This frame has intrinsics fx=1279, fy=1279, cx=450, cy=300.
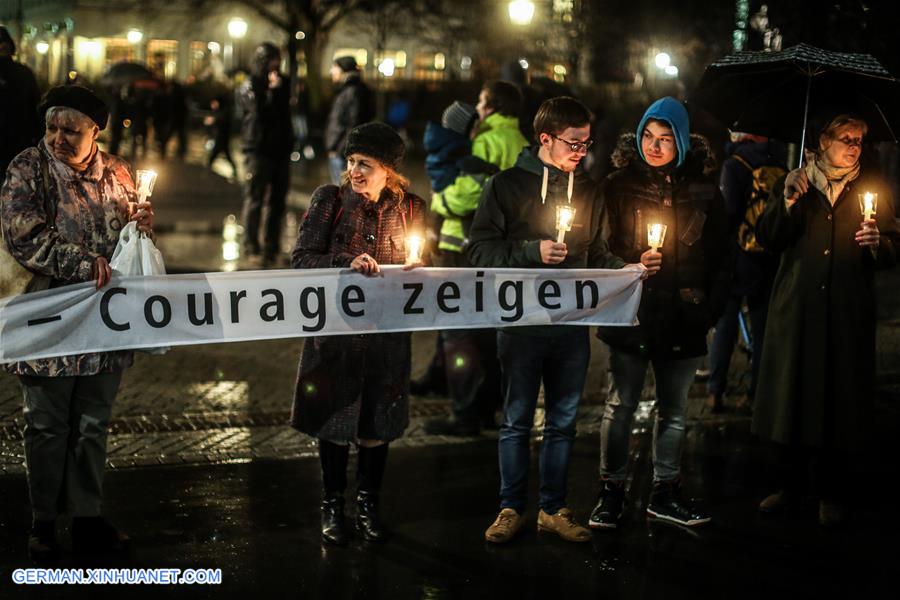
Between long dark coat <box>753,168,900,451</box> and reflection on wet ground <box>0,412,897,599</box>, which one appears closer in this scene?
reflection on wet ground <box>0,412,897,599</box>

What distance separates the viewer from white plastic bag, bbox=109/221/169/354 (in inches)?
225

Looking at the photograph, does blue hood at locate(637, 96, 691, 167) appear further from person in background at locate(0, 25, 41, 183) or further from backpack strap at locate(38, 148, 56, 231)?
person in background at locate(0, 25, 41, 183)

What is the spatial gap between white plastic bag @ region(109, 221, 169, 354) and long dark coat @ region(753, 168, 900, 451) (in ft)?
10.3

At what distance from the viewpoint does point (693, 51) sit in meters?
16.2

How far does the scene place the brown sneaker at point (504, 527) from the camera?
624 cm

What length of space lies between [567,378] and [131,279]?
2139mm

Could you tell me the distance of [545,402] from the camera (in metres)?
6.37

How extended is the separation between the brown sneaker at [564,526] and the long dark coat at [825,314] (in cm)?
129

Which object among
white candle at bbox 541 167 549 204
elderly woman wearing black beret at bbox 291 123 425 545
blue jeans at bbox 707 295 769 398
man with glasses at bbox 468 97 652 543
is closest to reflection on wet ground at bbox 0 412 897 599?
man with glasses at bbox 468 97 652 543

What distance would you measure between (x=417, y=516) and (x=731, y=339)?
11.2ft

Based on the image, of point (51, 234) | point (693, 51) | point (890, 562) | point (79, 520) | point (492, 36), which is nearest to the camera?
point (51, 234)

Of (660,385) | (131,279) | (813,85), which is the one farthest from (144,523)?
(813,85)

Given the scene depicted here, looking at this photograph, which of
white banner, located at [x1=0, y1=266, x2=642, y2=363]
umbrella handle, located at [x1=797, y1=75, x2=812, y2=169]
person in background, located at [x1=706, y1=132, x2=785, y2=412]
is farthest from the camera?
person in background, located at [x1=706, y1=132, x2=785, y2=412]

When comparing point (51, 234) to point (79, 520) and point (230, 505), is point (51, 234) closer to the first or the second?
point (79, 520)
